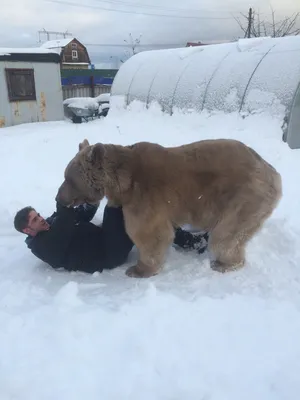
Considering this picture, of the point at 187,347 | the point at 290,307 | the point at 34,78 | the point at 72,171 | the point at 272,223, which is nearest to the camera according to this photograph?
the point at 187,347

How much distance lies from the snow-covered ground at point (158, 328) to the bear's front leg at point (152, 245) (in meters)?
0.12

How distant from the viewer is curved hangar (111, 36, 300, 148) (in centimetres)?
863

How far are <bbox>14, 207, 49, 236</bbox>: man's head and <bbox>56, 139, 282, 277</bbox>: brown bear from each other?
531 mm

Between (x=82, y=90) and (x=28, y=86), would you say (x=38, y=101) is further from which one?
(x=82, y=90)

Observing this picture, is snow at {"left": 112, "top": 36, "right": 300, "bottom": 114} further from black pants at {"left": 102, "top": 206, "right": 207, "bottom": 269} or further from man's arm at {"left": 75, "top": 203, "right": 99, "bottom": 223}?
black pants at {"left": 102, "top": 206, "right": 207, "bottom": 269}

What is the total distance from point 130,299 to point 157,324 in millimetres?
420

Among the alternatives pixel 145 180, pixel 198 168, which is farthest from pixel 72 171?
pixel 198 168

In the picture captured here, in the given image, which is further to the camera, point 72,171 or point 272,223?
point 272,223

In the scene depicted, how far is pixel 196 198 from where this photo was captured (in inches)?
136

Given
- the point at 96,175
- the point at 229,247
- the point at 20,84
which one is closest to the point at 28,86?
the point at 20,84

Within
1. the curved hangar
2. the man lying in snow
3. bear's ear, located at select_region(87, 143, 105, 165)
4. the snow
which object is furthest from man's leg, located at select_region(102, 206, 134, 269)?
the snow

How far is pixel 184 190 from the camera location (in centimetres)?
343

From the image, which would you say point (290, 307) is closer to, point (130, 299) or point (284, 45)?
point (130, 299)

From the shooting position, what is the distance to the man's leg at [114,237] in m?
3.60
